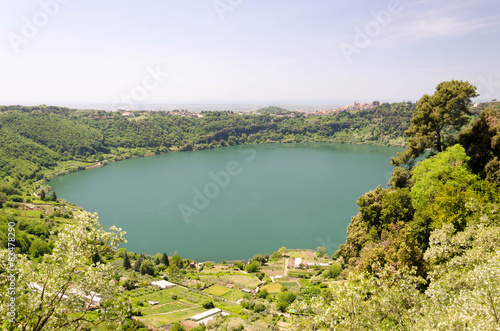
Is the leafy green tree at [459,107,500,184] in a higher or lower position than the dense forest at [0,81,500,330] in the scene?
higher

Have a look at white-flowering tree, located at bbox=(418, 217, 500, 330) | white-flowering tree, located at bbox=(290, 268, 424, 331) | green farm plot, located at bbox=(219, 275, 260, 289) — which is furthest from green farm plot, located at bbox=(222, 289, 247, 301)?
white-flowering tree, located at bbox=(290, 268, 424, 331)

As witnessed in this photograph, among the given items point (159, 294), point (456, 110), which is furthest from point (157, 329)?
point (456, 110)

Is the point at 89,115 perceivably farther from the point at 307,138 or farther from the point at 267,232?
the point at 267,232

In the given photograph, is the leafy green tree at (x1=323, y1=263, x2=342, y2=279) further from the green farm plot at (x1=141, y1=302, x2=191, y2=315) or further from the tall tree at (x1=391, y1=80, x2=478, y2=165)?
the green farm plot at (x1=141, y1=302, x2=191, y2=315)

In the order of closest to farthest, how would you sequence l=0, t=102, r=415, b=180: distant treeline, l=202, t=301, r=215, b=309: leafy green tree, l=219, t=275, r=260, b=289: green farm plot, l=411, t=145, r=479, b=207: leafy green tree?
l=411, t=145, r=479, b=207: leafy green tree
l=202, t=301, r=215, b=309: leafy green tree
l=219, t=275, r=260, b=289: green farm plot
l=0, t=102, r=415, b=180: distant treeline

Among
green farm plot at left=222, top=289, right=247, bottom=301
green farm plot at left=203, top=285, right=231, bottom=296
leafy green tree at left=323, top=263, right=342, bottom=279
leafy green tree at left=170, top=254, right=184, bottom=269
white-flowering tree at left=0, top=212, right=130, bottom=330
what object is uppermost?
white-flowering tree at left=0, top=212, right=130, bottom=330

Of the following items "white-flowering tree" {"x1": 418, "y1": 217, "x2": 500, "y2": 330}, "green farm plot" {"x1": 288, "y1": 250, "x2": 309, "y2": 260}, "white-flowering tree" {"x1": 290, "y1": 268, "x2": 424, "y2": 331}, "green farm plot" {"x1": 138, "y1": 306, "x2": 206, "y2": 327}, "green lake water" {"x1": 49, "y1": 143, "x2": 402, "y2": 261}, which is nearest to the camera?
"white-flowering tree" {"x1": 418, "y1": 217, "x2": 500, "y2": 330}

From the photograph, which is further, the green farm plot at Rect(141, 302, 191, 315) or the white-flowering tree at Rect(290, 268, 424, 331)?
the green farm plot at Rect(141, 302, 191, 315)

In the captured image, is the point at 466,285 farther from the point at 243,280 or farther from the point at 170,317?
the point at 243,280
